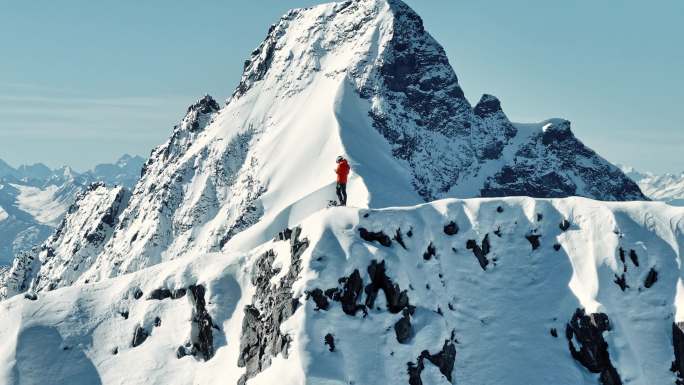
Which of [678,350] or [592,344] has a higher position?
[592,344]

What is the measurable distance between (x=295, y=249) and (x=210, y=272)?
559 inches

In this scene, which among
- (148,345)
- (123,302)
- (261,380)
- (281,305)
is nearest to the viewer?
(261,380)

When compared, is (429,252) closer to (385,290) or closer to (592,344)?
(385,290)

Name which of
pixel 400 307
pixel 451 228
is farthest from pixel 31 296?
pixel 451 228

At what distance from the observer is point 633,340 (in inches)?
2714

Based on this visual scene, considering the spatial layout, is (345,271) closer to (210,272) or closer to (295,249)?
(295,249)

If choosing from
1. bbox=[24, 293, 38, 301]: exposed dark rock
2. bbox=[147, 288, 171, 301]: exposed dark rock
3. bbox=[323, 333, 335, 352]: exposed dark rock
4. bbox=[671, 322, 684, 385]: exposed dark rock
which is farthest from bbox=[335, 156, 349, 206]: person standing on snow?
bbox=[24, 293, 38, 301]: exposed dark rock

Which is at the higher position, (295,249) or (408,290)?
(295,249)

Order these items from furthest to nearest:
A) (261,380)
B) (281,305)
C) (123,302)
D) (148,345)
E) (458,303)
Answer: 1. (123,302)
2. (148,345)
3. (458,303)
4. (281,305)
5. (261,380)

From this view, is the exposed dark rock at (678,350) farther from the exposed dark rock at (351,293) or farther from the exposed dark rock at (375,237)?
the exposed dark rock at (351,293)

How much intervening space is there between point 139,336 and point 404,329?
2963 cm

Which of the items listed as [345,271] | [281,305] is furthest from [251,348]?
[345,271]

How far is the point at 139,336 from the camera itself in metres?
80.9

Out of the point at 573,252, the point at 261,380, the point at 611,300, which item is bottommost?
the point at 261,380
